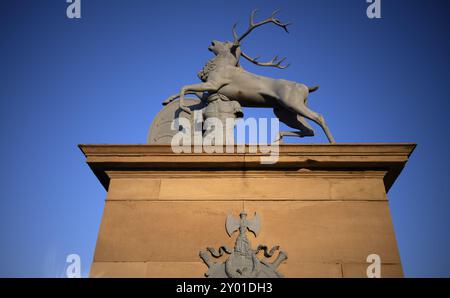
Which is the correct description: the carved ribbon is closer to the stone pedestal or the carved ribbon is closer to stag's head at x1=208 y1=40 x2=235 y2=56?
the stone pedestal

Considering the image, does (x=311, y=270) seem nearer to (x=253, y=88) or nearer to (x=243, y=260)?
(x=243, y=260)

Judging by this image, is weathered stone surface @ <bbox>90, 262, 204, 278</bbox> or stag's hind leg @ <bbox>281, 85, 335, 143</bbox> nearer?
weathered stone surface @ <bbox>90, 262, 204, 278</bbox>

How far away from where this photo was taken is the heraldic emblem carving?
5.09m

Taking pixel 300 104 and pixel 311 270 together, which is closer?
pixel 311 270

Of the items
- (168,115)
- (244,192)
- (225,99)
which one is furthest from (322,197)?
(168,115)

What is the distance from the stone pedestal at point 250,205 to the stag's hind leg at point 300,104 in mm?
829

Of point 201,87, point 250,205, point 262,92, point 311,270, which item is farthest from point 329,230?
point 201,87

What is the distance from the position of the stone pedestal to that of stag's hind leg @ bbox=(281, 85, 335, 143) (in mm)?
829

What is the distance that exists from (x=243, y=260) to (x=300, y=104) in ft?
9.61

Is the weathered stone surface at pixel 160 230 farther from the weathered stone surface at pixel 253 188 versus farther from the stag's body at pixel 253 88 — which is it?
the stag's body at pixel 253 88

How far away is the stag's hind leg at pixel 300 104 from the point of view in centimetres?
671

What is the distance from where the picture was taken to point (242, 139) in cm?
684

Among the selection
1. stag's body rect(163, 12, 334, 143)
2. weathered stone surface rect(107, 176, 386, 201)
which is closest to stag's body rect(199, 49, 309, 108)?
stag's body rect(163, 12, 334, 143)

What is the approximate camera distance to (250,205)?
5.72m
